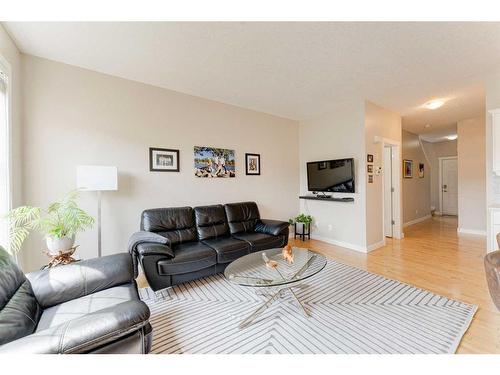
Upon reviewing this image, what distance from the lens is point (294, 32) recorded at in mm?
2016

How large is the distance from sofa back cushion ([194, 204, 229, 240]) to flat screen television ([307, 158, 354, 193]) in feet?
6.91

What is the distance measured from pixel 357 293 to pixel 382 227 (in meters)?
2.25

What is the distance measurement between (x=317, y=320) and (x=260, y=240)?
133 centimetres

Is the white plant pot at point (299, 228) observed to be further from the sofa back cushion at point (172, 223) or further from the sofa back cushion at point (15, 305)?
the sofa back cushion at point (15, 305)

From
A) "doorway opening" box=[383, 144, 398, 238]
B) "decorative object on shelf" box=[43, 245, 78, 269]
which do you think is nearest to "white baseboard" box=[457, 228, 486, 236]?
"doorway opening" box=[383, 144, 398, 238]

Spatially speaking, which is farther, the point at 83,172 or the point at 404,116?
the point at 404,116

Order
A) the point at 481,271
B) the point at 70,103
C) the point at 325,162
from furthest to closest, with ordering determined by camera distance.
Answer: the point at 325,162 < the point at 481,271 < the point at 70,103

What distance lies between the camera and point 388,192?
4688mm

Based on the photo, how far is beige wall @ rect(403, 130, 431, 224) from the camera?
5959 mm

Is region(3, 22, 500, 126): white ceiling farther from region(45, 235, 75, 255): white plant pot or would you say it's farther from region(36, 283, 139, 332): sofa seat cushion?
region(36, 283, 139, 332): sofa seat cushion

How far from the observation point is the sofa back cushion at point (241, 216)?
11.7 feet

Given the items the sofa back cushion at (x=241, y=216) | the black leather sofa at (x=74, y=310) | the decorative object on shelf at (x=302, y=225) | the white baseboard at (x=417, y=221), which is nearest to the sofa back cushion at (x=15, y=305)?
the black leather sofa at (x=74, y=310)
